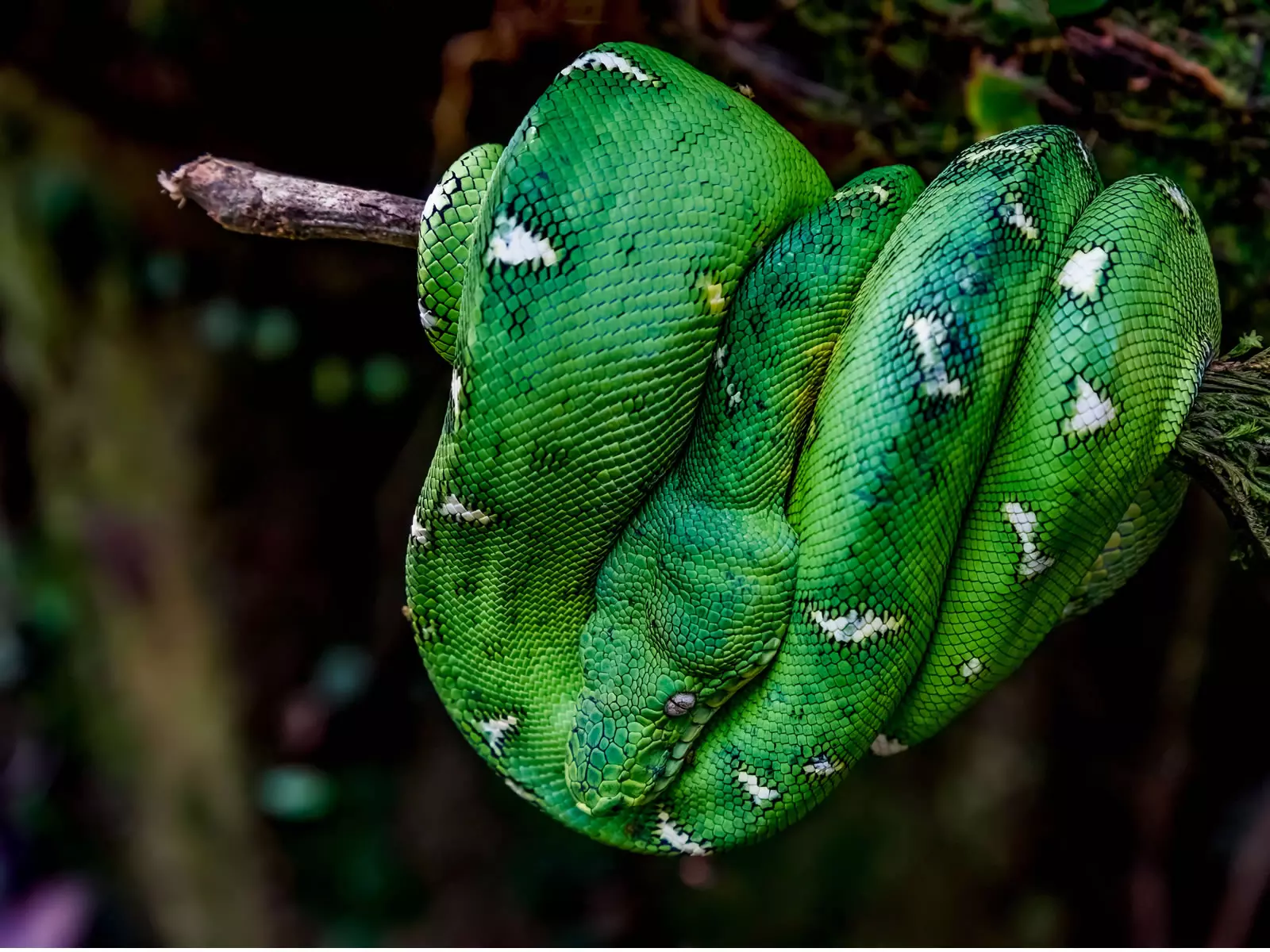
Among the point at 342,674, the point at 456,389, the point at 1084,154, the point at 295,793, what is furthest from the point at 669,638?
the point at 295,793

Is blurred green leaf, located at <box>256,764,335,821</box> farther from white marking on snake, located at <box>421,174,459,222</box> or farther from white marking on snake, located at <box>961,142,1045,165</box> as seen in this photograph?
white marking on snake, located at <box>961,142,1045,165</box>

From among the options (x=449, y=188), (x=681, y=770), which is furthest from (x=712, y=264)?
(x=681, y=770)

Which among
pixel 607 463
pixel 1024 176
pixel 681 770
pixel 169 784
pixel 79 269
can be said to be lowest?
pixel 169 784

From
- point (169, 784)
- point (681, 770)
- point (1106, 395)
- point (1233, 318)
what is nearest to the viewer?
point (1106, 395)

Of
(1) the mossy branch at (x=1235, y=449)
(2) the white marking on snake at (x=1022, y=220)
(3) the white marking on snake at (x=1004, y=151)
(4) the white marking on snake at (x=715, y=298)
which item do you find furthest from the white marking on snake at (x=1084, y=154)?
(4) the white marking on snake at (x=715, y=298)

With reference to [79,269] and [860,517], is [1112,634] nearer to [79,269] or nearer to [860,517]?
[860,517]

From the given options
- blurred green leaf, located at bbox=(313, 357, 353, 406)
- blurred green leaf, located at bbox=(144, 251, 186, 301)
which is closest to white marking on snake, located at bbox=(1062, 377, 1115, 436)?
blurred green leaf, located at bbox=(313, 357, 353, 406)
